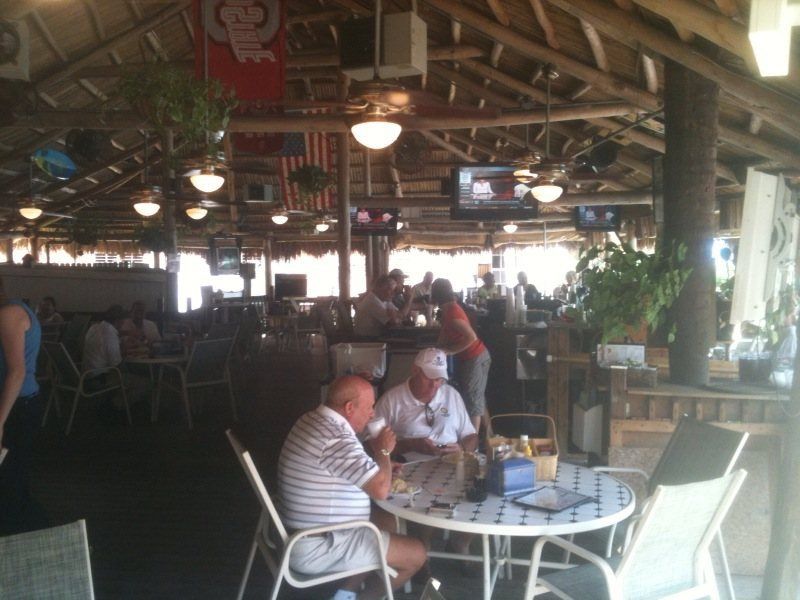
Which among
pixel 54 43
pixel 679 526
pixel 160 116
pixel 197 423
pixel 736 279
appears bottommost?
pixel 197 423

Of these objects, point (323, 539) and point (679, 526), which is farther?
point (323, 539)

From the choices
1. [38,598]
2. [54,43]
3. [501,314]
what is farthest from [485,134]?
[38,598]

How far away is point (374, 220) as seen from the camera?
14438 millimetres

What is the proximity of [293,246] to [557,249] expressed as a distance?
8.27m

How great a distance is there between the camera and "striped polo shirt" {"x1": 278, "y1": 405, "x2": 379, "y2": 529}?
→ 8.89 feet

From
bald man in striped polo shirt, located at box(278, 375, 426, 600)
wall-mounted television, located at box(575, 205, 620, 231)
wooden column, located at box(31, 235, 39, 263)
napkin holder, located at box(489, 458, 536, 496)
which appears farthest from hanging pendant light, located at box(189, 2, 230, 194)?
wooden column, located at box(31, 235, 39, 263)

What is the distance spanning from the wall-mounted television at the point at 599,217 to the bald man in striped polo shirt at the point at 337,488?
12490 mm

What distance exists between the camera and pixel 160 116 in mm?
5500

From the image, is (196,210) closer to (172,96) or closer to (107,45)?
(107,45)

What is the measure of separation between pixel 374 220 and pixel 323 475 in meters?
11.9

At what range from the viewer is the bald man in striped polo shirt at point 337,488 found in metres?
2.67

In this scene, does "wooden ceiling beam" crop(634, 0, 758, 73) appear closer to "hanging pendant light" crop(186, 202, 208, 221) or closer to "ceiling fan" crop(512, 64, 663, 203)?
"ceiling fan" crop(512, 64, 663, 203)

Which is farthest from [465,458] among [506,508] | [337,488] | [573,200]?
[573,200]

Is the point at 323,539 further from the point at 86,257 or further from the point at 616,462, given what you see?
the point at 86,257
